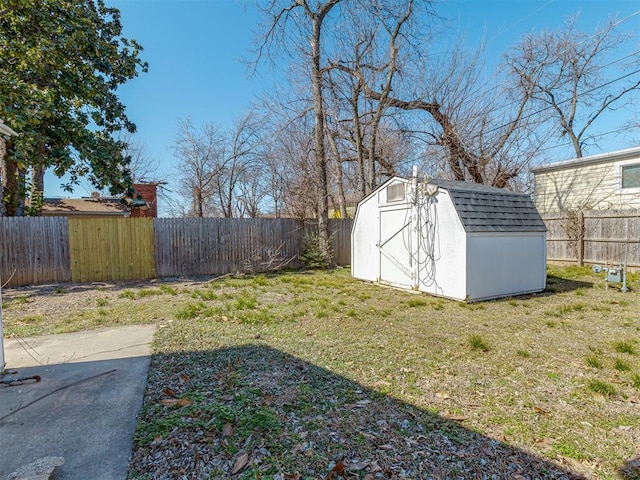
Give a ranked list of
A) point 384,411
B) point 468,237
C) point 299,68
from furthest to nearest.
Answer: point 299,68
point 468,237
point 384,411

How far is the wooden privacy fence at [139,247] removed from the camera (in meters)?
8.08

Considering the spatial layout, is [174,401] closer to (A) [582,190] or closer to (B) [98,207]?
(A) [582,190]

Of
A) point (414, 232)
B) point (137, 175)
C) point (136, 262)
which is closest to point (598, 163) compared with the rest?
point (414, 232)

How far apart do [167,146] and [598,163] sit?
2000 cm

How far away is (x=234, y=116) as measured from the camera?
1858 cm

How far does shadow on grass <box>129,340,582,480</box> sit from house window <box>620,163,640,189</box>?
1270 cm

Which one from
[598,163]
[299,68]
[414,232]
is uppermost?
[299,68]

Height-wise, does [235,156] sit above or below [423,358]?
above

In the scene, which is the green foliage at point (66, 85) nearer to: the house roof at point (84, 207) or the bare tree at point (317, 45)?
the bare tree at point (317, 45)

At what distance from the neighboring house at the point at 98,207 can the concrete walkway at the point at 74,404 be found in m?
14.1

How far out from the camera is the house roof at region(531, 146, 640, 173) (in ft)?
34.3

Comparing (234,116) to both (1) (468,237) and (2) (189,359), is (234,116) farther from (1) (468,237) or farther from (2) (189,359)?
(2) (189,359)

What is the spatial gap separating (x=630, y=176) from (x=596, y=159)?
1109 mm

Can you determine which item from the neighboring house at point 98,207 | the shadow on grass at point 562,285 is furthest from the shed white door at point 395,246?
the neighboring house at point 98,207
